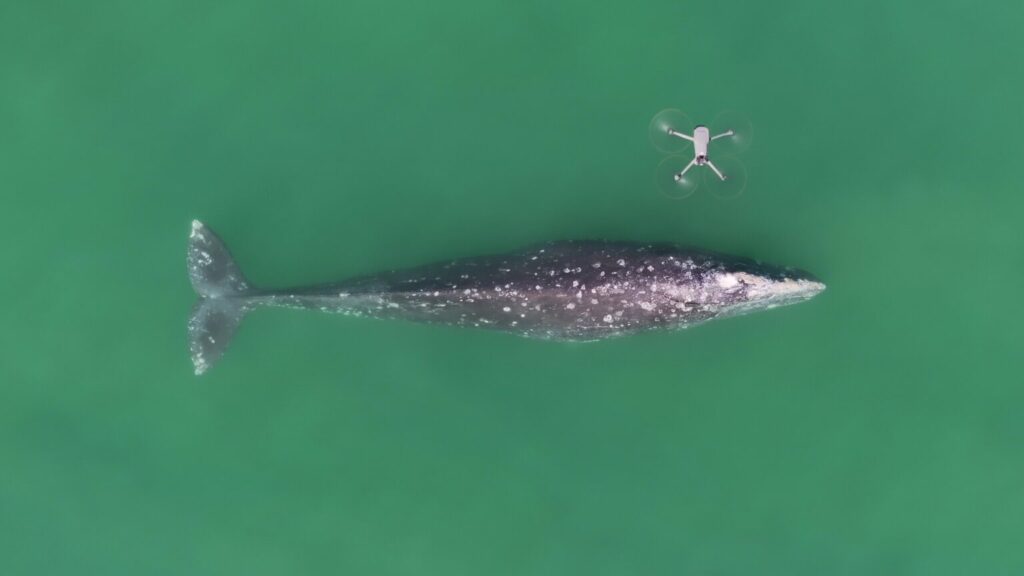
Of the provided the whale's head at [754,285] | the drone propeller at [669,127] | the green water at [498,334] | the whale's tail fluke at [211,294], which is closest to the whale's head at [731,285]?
the whale's head at [754,285]

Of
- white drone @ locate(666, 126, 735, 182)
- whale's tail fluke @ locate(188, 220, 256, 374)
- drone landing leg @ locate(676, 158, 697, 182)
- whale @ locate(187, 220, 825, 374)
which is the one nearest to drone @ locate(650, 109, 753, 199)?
white drone @ locate(666, 126, 735, 182)

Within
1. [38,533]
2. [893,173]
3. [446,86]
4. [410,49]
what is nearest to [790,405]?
[893,173]

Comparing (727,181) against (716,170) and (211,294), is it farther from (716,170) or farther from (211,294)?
(211,294)

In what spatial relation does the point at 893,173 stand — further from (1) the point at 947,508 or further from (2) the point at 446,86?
(2) the point at 446,86

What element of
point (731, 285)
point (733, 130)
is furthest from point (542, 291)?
point (733, 130)

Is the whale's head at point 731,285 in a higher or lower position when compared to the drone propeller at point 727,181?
lower

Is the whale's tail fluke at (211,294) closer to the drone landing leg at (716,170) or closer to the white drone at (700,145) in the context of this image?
the white drone at (700,145)
